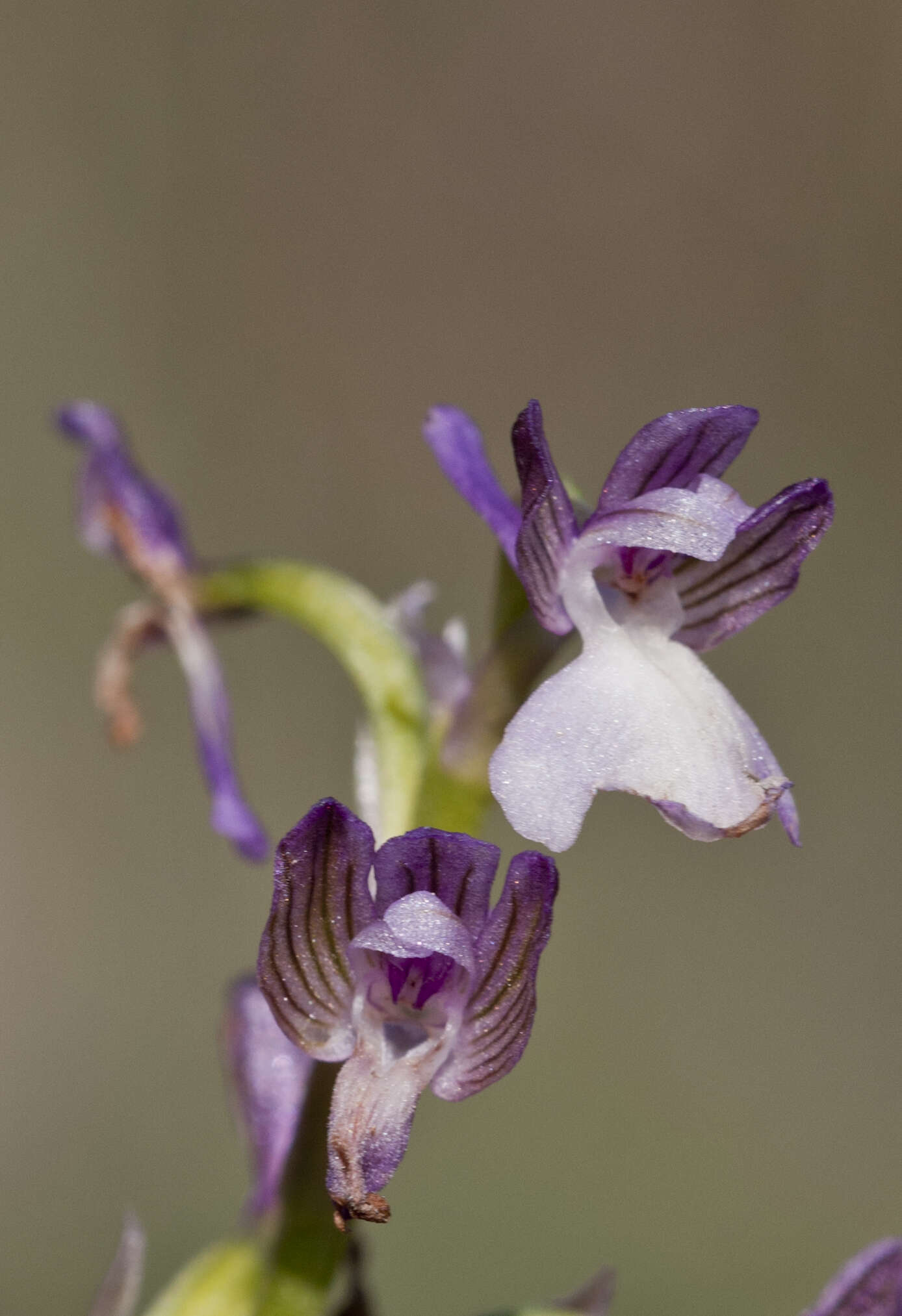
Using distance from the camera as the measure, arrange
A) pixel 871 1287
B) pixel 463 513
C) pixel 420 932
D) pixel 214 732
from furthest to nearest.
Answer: pixel 463 513
pixel 214 732
pixel 871 1287
pixel 420 932

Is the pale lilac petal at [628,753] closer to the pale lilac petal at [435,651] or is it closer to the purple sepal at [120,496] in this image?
the pale lilac petal at [435,651]

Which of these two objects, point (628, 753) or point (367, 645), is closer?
point (628, 753)

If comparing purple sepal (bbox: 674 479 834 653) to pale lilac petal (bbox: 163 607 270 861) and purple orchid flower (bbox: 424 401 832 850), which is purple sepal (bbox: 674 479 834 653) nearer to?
purple orchid flower (bbox: 424 401 832 850)

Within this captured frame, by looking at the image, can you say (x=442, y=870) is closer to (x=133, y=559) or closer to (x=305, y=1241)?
(x=305, y=1241)

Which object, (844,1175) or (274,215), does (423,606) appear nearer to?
(844,1175)

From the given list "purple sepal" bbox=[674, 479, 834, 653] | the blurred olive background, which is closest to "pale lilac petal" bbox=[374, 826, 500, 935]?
"purple sepal" bbox=[674, 479, 834, 653]

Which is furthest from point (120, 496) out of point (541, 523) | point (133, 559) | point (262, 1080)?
point (541, 523)
